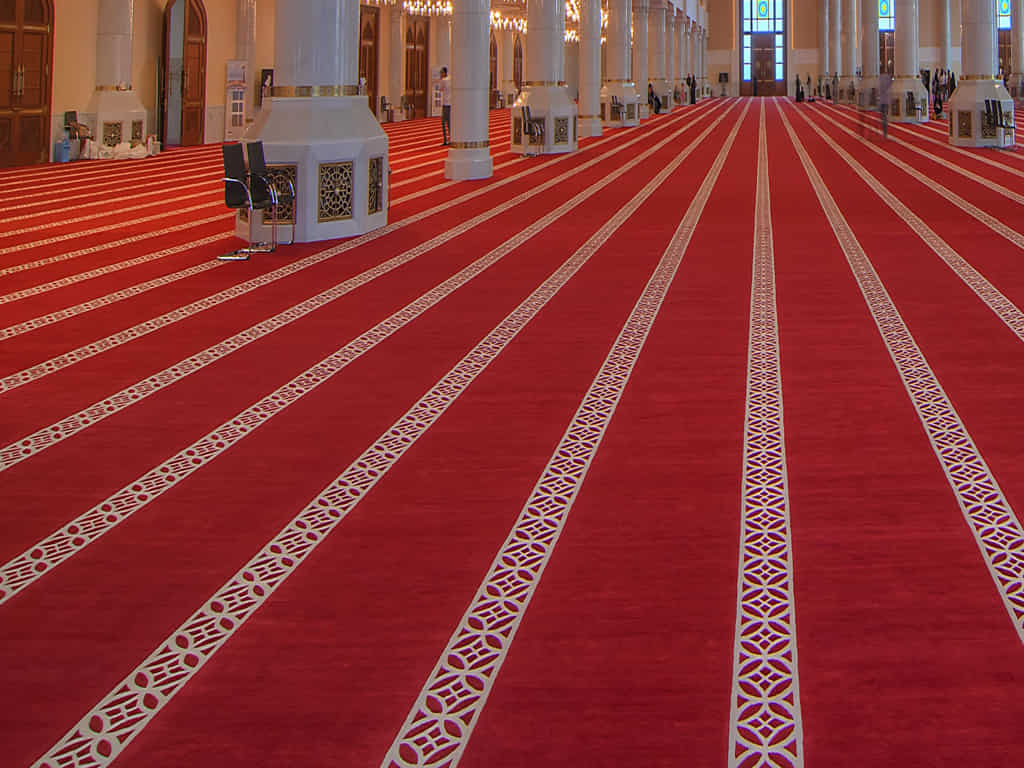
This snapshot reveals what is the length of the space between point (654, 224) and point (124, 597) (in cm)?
612

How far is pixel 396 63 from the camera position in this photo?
76.6ft

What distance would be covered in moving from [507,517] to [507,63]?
3033cm

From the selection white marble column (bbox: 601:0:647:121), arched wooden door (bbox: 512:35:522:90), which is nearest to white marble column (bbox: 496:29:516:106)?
arched wooden door (bbox: 512:35:522:90)

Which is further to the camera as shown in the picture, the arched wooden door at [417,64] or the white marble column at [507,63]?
the white marble column at [507,63]

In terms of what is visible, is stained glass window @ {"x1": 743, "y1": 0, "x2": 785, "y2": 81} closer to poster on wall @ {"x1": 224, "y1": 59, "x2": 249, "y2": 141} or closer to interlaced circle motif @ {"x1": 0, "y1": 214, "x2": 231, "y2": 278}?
poster on wall @ {"x1": 224, "y1": 59, "x2": 249, "y2": 141}

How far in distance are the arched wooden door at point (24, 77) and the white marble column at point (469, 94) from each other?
4529mm

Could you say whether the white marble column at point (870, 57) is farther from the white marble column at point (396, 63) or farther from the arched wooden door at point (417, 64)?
the white marble column at point (396, 63)

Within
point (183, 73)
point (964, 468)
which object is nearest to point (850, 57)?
point (183, 73)

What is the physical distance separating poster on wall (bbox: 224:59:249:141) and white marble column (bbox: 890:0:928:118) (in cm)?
1189

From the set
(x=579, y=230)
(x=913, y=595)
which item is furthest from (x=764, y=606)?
(x=579, y=230)

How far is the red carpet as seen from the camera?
1.79 m

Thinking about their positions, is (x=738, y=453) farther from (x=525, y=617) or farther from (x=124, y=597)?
(x=124, y=597)

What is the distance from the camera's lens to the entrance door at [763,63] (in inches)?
1881

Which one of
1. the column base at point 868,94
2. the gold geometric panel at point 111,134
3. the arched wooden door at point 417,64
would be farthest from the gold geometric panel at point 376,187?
the column base at point 868,94
